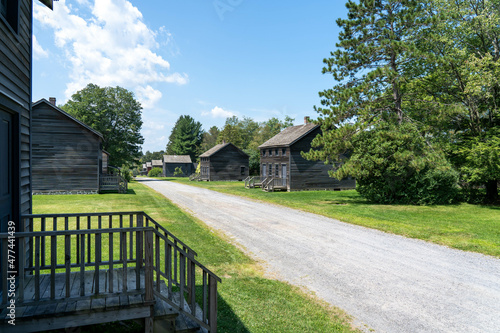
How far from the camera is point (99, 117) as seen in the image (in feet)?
169

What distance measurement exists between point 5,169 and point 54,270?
2536mm

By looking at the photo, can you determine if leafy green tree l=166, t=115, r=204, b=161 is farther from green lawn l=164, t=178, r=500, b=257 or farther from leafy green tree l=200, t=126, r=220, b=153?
green lawn l=164, t=178, r=500, b=257

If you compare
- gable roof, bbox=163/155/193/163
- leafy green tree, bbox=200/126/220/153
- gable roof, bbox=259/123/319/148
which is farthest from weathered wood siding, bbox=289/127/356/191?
leafy green tree, bbox=200/126/220/153

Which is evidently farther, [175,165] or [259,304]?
[175,165]

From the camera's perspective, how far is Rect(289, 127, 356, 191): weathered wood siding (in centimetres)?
3388

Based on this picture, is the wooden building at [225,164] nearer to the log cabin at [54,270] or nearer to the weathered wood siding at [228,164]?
the weathered wood siding at [228,164]

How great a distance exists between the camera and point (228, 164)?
5506 centimetres

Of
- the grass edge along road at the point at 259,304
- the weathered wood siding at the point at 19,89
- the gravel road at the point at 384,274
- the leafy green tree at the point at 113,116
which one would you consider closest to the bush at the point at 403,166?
the gravel road at the point at 384,274

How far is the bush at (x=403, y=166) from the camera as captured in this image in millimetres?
20594

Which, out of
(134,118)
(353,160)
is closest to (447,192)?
(353,160)

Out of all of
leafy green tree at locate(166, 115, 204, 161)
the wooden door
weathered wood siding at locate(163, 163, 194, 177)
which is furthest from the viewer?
leafy green tree at locate(166, 115, 204, 161)

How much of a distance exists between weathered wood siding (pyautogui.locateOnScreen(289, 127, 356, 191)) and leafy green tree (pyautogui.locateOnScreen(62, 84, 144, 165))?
31.9 metres

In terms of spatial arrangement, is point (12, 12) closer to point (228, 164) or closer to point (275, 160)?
point (275, 160)

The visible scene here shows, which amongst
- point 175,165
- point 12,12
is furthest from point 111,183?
point 175,165
